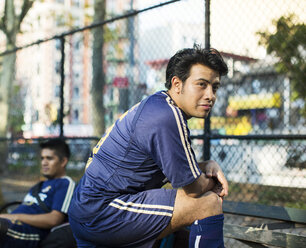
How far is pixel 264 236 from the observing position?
2.54 meters

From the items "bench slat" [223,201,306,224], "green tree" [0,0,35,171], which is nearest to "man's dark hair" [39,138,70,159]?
"bench slat" [223,201,306,224]

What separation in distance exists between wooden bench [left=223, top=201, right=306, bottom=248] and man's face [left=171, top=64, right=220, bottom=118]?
40.3 inches

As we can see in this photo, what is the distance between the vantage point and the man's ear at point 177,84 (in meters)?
2.16

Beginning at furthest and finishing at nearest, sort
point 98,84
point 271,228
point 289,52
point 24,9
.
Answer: point 24,9 < point 98,84 < point 289,52 < point 271,228

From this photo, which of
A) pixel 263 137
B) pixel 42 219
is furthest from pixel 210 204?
pixel 42 219

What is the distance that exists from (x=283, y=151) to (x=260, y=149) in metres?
0.48

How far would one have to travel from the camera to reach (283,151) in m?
3.69

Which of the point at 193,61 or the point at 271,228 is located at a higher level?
the point at 193,61

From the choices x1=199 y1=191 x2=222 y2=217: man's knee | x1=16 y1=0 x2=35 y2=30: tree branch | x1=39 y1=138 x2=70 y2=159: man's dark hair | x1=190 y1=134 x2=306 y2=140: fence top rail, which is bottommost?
x1=199 y1=191 x2=222 y2=217: man's knee

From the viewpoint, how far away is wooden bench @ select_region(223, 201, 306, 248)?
244 cm

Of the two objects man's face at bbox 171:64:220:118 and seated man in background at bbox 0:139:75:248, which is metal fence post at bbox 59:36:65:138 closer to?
seated man in background at bbox 0:139:75:248

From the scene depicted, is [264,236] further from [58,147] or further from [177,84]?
[58,147]

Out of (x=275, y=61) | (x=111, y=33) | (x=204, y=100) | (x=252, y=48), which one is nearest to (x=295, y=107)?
(x=275, y=61)

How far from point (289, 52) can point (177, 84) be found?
93.2 inches
